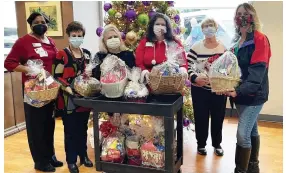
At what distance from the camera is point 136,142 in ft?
6.94

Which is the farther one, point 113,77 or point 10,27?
point 10,27

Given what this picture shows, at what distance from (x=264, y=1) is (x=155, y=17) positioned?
2105 millimetres

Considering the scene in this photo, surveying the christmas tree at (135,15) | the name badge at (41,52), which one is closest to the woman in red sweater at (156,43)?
the christmas tree at (135,15)

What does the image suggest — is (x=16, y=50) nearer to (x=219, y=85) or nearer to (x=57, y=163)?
(x=57, y=163)

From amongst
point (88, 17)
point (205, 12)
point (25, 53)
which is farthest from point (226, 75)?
→ point (88, 17)

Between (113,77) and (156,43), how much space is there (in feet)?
1.64

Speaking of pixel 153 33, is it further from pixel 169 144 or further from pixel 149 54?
pixel 169 144

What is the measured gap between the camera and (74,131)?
8.37 ft

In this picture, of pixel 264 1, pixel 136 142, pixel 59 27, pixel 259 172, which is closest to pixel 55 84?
pixel 136 142

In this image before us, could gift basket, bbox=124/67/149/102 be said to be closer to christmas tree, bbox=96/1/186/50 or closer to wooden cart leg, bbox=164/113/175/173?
wooden cart leg, bbox=164/113/175/173

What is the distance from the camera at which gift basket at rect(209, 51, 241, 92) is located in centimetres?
204

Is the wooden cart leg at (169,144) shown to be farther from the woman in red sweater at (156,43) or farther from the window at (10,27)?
the window at (10,27)

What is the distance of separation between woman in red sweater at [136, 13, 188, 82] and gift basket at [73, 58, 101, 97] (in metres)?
0.35

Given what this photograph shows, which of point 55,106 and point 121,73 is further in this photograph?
point 55,106
